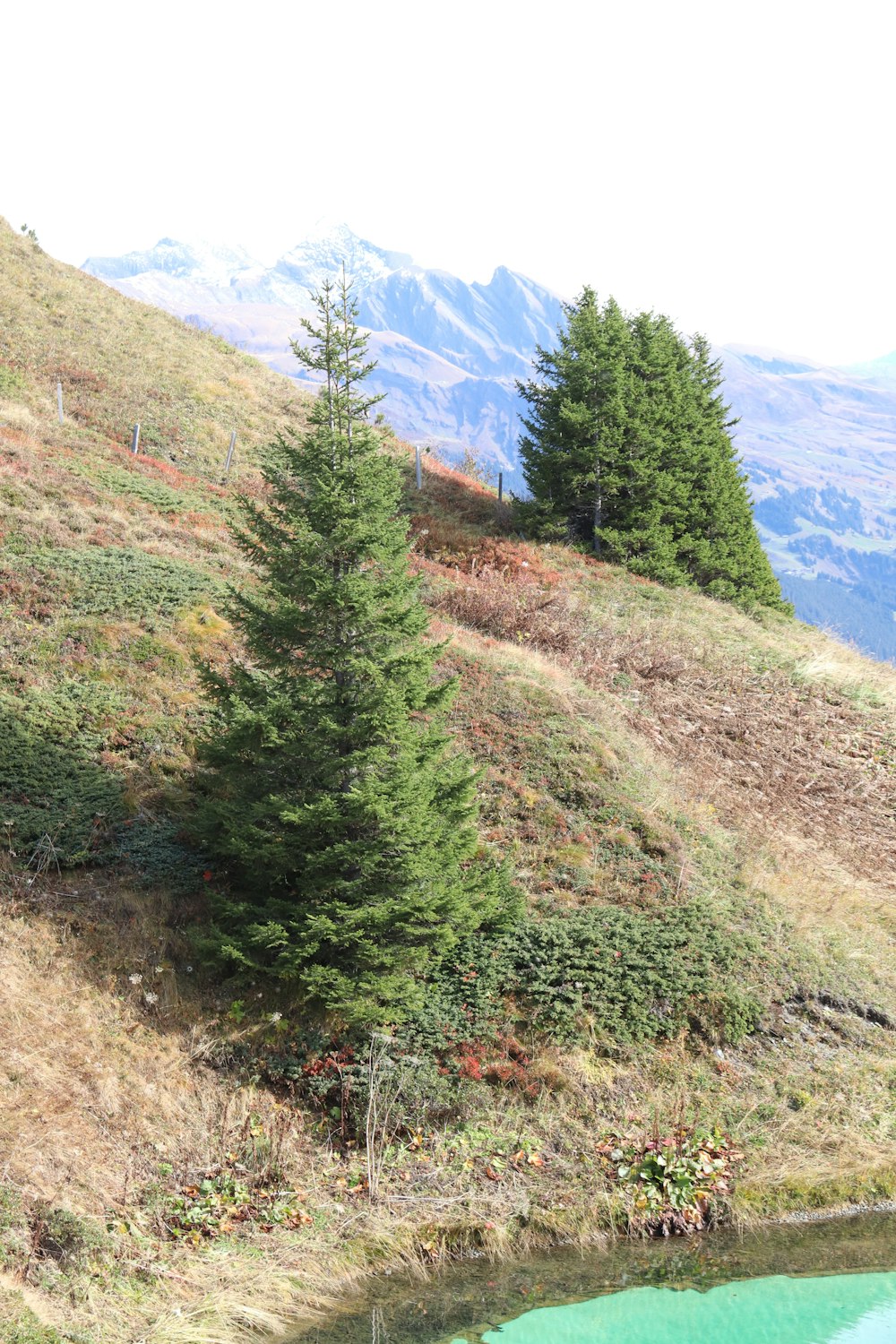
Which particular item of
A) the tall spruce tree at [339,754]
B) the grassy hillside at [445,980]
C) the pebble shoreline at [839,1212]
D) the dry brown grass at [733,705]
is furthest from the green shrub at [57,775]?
the dry brown grass at [733,705]

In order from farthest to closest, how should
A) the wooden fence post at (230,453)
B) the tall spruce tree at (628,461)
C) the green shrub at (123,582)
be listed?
the wooden fence post at (230,453), the tall spruce tree at (628,461), the green shrub at (123,582)

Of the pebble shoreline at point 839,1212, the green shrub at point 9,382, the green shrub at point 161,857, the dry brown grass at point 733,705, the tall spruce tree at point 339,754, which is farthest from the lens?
the green shrub at point 9,382

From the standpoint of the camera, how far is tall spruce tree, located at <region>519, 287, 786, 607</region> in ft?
103

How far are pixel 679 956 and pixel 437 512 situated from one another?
74.9 ft

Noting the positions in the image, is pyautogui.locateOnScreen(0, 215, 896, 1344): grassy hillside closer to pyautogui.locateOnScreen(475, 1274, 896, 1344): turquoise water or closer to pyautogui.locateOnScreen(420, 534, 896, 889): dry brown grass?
pyautogui.locateOnScreen(420, 534, 896, 889): dry brown grass

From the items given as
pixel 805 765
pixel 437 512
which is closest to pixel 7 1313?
pixel 805 765

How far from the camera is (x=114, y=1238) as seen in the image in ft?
29.3

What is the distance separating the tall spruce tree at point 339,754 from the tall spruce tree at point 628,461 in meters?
20.0

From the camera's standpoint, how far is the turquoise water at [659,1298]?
29.8ft

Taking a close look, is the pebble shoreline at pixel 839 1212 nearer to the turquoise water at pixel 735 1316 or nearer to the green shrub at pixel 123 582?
the turquoise water at pixel 735 1316

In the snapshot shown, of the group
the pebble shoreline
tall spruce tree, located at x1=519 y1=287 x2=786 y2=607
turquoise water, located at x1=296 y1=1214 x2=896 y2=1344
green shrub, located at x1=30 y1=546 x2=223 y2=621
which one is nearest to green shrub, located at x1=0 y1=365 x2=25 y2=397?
green shrub, located at x1=30 y1=546 x2=223 y2=621

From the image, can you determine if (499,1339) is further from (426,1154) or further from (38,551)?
(38,551)

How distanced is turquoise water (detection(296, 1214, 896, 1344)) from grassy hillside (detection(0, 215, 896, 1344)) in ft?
1.33

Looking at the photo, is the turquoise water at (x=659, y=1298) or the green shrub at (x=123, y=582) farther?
the green shrub at (x=123, y=582)
